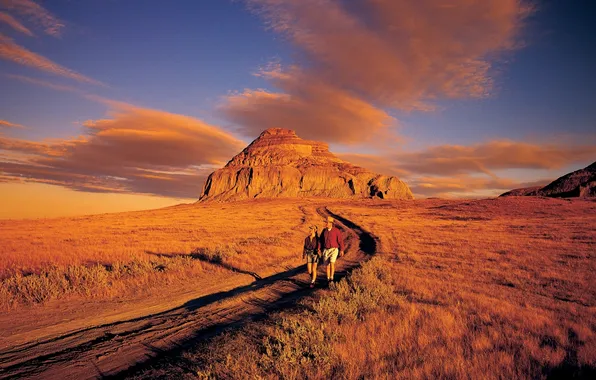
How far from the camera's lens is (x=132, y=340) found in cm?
716

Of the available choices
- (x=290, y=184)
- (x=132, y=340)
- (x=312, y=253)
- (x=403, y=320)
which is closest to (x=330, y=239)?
(x=312, y=253)

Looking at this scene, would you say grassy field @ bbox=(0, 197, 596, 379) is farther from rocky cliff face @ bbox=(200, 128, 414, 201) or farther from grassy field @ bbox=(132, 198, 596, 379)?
rocky cliff face @ bbox=(200, 128, 414, 201)

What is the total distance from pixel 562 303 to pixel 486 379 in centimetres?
663

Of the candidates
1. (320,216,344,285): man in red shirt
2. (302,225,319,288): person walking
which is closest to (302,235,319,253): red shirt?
(302,225,319,288): person walking

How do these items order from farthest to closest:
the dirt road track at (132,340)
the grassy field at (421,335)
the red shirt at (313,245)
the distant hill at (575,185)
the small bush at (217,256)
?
the distant hill at (575,185)
the small bush at (217,256)
the red shirt at (313,245)
the dirt road track at (132,340)
the grassy field at (421,335)

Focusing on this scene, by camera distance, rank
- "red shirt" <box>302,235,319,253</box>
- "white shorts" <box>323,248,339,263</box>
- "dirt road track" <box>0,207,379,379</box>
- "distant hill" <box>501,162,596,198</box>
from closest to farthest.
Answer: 1. "dirt road track" <box>0,207,379,379</box>
2. "white shorts" <box>323,248,339,263</box>
3. "red shirt" <box>302,235,319,253</box>
4. "distant hill" <box>501,162,596,198</box>

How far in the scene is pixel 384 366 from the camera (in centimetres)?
531

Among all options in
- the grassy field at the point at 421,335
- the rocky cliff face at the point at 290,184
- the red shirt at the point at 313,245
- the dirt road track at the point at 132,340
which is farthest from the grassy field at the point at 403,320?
the rocky cliff face at the point at 290,184

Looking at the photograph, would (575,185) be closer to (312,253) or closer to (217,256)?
(217,256)

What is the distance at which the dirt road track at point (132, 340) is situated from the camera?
594 centimetres

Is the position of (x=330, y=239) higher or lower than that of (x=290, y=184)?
lower

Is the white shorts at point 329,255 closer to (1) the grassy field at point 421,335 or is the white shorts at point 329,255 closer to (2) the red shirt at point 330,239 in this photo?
(2) the red shirt at point 330,239

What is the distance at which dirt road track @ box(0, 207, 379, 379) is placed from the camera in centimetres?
594

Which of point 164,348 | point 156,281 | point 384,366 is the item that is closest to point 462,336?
point 384,366
